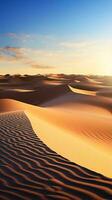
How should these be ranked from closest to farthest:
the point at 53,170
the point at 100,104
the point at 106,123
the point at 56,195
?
the point at 56,195, the point at 53,170, the point at 106,123, the point at 100,104

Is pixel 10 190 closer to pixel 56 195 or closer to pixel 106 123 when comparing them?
pixel 56 195

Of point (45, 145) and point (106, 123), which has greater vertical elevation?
point (45, 145)

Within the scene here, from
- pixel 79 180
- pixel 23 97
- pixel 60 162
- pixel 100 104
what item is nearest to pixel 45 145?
pixel 60 162

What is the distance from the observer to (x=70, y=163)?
530cm

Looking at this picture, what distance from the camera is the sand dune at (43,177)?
418 cm

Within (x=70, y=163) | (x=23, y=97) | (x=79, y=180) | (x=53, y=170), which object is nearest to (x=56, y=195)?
(x=79, y=180)

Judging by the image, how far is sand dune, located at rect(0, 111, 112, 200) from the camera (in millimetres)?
4176

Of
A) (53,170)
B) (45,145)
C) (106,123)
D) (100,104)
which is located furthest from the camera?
(100,104)

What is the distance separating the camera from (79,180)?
14.9 ft

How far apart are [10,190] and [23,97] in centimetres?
2762

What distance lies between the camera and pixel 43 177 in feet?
15.6

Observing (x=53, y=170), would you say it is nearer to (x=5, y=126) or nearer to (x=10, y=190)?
(x=10, y=190)

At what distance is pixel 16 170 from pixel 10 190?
741 mm

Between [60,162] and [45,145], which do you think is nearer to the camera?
[60,162]
